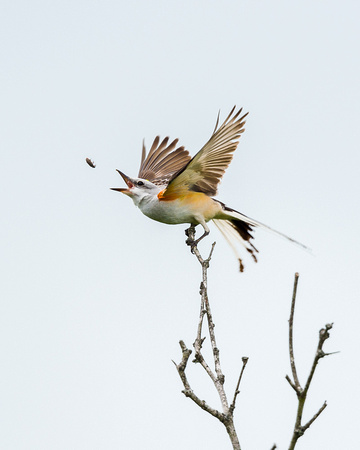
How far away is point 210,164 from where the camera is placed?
7.60 meters

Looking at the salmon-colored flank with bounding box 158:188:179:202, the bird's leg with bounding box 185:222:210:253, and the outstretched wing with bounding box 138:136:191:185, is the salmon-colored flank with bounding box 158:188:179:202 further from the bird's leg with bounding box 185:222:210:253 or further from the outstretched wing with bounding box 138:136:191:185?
the outstretched wing with bounding box 138:136:191:185

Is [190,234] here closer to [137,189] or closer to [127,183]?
[137,189]

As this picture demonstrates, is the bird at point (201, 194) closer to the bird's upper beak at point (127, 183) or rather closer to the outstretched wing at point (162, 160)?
the bird's upper beak at point (127, 183)

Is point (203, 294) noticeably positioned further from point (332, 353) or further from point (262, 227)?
point (262, 227)

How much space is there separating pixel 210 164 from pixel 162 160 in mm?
2446

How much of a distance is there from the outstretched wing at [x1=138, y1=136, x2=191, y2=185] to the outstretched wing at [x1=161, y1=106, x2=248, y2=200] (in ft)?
6.23

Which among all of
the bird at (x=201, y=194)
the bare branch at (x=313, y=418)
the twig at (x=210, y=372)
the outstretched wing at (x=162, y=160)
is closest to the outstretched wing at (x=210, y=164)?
the bird at (x=201, y=194)

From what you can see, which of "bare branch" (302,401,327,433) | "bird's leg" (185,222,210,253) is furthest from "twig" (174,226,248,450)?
"bird's leg" (185,222,210,253)

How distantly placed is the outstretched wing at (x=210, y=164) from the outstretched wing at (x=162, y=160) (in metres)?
1.90

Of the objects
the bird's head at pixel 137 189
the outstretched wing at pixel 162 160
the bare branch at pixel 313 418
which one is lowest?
the bare branch at pixel 313 418

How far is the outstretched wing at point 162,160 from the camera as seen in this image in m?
9.77

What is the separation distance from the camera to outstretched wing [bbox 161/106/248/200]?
718cm

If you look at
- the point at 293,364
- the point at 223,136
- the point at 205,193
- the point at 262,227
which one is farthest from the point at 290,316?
the point at 205,193

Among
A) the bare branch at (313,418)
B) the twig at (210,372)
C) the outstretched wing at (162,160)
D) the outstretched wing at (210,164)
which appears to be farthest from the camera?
the outstretched wing at (162,160)
